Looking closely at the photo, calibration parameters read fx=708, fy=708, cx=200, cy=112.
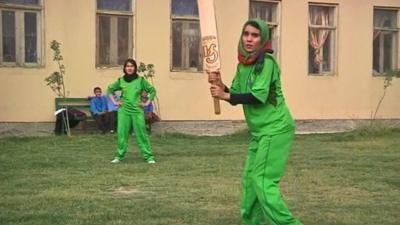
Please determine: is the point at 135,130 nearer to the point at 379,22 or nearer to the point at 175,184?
the point at 175,184

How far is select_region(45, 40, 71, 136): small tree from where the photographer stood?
662 inches

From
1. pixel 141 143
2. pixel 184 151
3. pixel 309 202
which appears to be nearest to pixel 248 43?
pixel 309 202

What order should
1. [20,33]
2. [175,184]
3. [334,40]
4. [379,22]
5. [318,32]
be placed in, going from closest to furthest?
1. [175,184]
2. [20,33]
3. [318,32]
4. [334,40]
5. [379,22]

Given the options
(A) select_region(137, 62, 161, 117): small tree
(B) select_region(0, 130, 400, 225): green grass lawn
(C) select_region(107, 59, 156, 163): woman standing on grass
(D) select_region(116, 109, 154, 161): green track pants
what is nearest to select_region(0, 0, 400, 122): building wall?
(A) select_region(137, 62, 161, 117): small tree

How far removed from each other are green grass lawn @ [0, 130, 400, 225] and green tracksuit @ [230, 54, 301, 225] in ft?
4.71

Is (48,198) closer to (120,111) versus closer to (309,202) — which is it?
(309,202)

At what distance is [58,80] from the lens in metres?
16.9

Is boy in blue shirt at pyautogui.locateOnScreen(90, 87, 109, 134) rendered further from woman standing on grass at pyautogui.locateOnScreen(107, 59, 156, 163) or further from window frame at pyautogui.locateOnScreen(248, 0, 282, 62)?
woman standing on grass at pyautogui.locateOnScreen(107, 59, 156, 163)

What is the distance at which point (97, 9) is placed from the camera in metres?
17.8

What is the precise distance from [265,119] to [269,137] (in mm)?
147

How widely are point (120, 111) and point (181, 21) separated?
717cm

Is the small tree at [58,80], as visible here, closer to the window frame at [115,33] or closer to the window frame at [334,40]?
the window frame at [115,33]

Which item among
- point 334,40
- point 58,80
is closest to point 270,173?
point 58,80

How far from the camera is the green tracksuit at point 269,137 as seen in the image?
559cm
